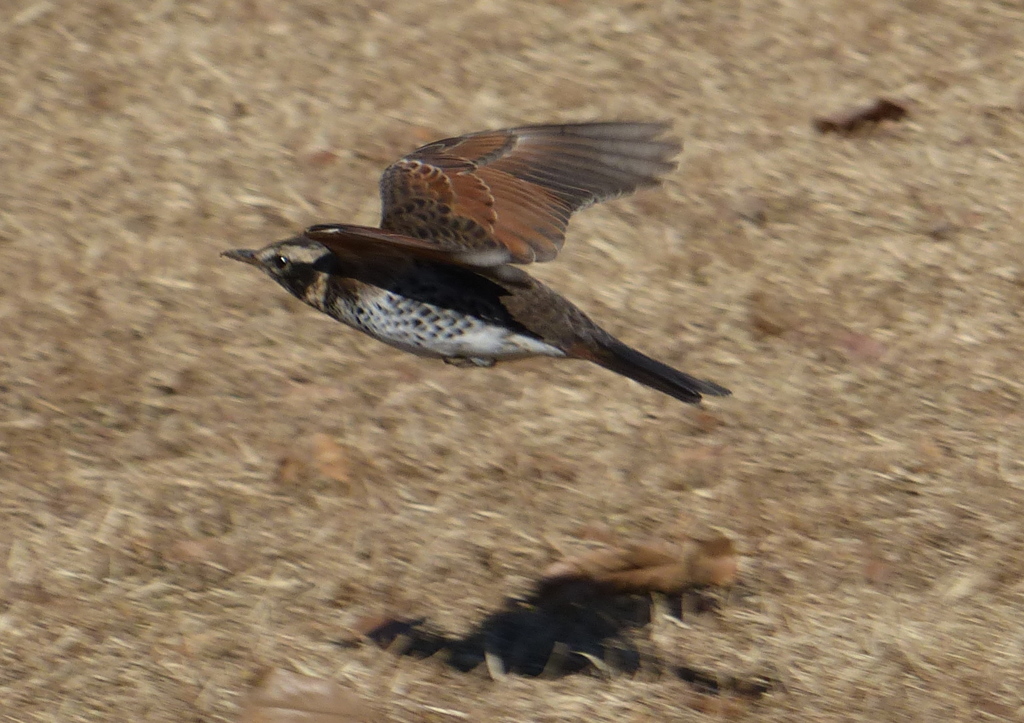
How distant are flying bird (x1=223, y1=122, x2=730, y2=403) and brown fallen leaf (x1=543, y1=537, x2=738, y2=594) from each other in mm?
743

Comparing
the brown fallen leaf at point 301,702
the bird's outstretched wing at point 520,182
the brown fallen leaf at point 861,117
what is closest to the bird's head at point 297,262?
the bird's outstretched wing at point 520,182

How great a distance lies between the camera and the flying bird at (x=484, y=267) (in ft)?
14.8

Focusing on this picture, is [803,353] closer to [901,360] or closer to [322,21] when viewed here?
[901,360]

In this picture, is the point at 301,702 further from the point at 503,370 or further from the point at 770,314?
the point at 770,314

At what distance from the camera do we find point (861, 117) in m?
7.43

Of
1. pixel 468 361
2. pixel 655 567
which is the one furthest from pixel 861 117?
pixel 468 361

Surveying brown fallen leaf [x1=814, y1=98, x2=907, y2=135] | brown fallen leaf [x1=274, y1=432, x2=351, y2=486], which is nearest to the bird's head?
brown fallen leaf [x1=274, y1=432, x2=351, y2=486]

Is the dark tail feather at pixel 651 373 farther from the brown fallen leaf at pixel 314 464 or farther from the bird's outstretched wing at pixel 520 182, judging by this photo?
the brown fallen leaf at pixel 314 464

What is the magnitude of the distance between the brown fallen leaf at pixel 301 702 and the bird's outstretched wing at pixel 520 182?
1396mm

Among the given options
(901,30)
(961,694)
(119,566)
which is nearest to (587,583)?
(961,694)

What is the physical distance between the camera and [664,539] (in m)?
5.11

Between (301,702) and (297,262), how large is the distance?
1.39 metres

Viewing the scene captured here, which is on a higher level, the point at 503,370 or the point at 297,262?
the point at 297,262

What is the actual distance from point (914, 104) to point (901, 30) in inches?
24.5
